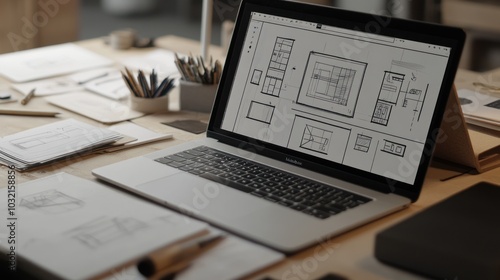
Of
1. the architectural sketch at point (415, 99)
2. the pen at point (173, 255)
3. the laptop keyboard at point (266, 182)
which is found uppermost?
the architectural sketch at point (415, 99)

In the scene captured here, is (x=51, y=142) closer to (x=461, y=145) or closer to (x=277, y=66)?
(x=277, y=66)

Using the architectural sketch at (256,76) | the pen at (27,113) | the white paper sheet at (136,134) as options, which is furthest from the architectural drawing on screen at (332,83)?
the pen at (27,113)

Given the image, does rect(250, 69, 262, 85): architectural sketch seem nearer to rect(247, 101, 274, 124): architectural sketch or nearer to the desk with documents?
rect(247, 101, 274, 124): architectural sketch

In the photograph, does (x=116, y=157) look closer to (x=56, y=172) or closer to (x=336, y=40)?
(x=56, y=172)

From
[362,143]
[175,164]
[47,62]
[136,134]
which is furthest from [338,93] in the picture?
[47,62]

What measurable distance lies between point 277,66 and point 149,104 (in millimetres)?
434

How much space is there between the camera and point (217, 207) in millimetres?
1242

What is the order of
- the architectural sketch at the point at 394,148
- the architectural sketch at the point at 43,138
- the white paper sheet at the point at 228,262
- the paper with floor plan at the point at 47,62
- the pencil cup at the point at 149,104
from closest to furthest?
the white paper sheet at the point at 228,262 → the architectural sketch at the point at 394,148 → the architectural sketch at the point at 43,138 → the pencil cup at the point at 149,104 → the paper with floor plan at the point at 47,62

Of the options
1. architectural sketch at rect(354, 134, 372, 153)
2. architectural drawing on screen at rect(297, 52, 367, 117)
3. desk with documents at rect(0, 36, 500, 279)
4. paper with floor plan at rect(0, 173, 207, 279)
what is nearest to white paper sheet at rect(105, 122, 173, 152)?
desk with documents at rect(0, 36, 500, 279)

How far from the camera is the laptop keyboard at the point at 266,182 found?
1.26 meters

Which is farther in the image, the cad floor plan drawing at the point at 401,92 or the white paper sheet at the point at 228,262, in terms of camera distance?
the cad floor plan drawing at the point at 401,92

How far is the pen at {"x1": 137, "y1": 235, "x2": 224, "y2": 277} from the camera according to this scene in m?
1.03

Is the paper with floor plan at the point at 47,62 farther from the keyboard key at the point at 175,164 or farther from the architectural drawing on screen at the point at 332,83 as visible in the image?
the architectural drawing on screen at the point at 332,83

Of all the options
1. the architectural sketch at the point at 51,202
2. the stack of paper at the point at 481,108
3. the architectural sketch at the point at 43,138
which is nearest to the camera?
the architectural sketch at the point at 51,202
